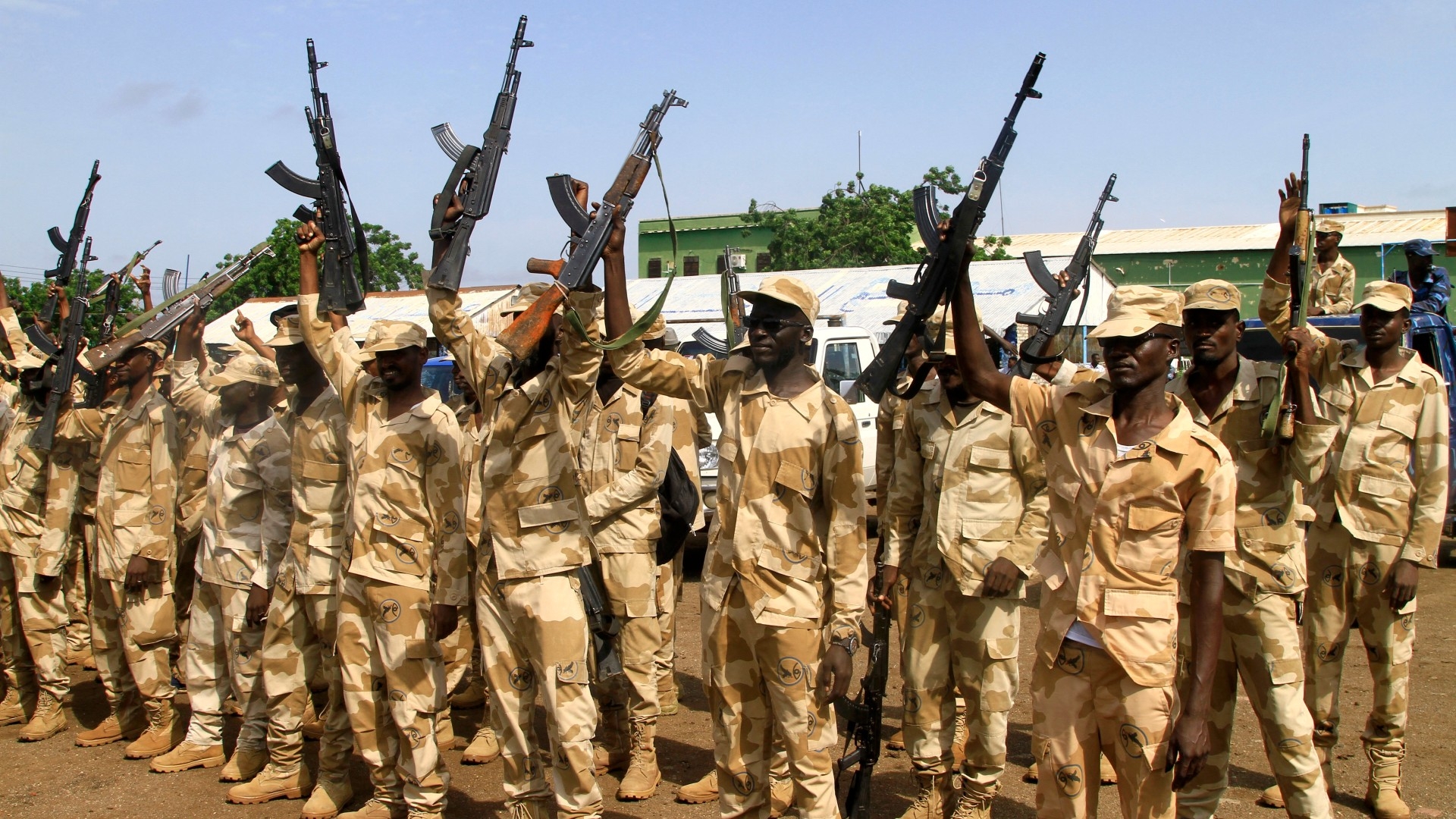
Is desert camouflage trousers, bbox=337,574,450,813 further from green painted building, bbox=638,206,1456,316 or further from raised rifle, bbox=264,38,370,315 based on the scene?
green painted building, bbox=638,206,1456,316

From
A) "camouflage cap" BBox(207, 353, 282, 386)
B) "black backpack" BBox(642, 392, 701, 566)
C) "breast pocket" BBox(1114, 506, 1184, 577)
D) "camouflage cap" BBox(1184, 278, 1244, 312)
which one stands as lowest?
"black backpack" BBox(642, 392, 701, 566)

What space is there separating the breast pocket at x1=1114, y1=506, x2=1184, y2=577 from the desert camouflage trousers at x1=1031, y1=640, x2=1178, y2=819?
1.03 ft

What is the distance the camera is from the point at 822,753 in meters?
4.38

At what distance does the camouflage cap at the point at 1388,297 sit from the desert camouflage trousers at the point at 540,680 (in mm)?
4147

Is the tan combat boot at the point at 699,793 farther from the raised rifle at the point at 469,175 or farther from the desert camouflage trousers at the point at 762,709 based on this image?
the raised rifle at the point at 469,175

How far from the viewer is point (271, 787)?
6.06m

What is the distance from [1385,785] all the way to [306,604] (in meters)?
5.35

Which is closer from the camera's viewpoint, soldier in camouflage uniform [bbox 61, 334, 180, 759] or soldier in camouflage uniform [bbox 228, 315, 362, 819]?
soldier in camouflage uniform [bbox 228, 315, 362, 819]

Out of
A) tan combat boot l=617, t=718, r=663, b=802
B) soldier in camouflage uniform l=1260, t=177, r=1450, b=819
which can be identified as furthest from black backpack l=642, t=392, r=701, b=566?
soldier in camouflage uniform l=1260, t=177, r=1450, b=819

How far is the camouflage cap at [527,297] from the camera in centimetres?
489

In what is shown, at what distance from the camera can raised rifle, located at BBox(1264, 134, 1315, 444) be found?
4.78 metres

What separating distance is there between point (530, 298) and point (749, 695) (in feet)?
6.49

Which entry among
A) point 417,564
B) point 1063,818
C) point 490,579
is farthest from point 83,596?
point 1063,818

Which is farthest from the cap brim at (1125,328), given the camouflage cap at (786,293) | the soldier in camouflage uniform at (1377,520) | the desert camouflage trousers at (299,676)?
the desert camouflage trousers at (299,676)
